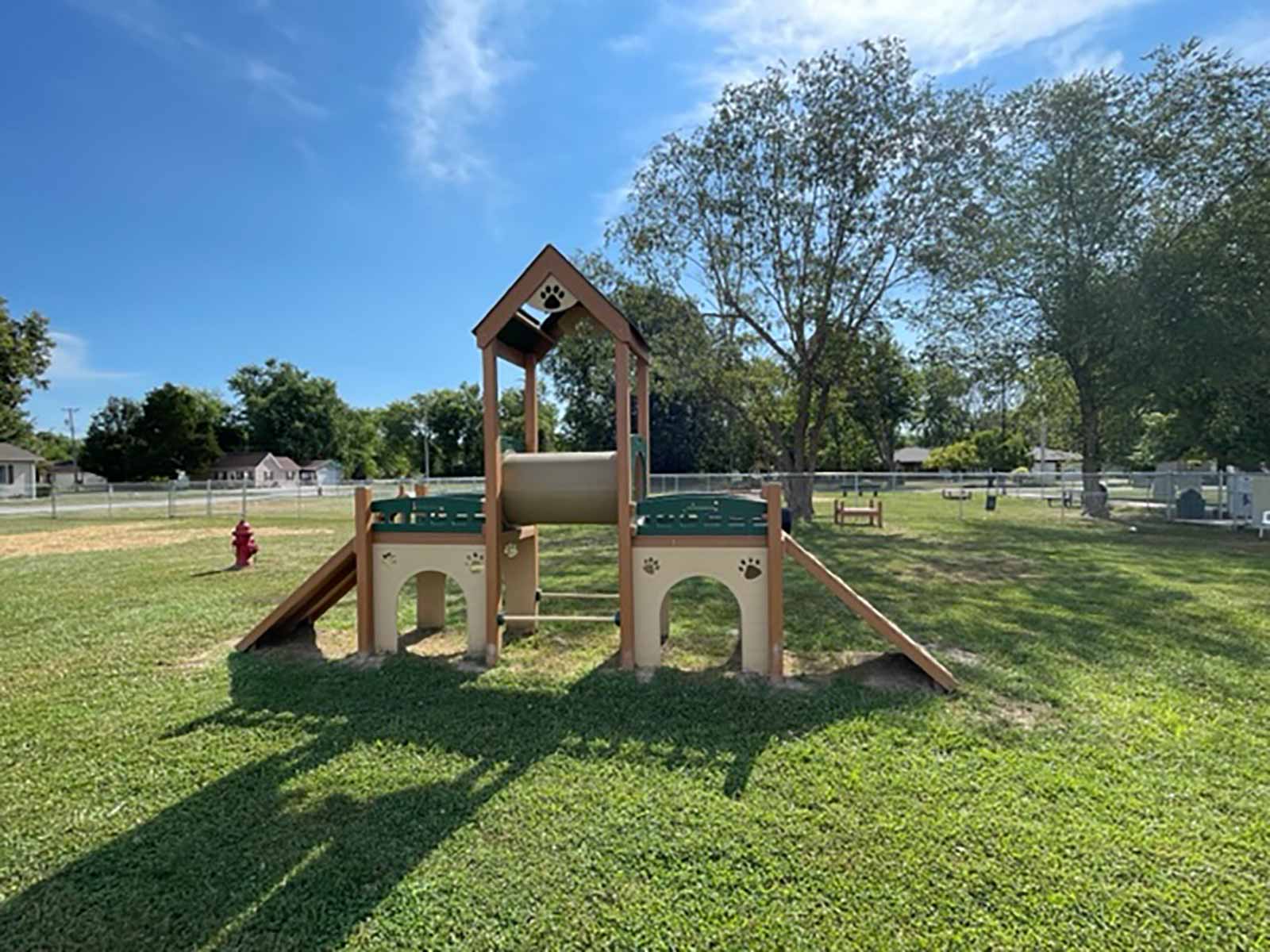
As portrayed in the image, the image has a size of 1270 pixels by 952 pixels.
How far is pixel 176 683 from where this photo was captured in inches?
192

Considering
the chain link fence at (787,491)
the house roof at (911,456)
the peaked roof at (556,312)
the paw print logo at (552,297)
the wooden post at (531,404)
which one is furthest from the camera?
the house roof at (911,456)

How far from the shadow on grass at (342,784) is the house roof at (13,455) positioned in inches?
1919

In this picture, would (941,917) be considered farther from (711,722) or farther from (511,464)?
(511,464)

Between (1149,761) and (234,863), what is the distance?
4.56 meters

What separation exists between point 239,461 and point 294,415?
25.4 feet

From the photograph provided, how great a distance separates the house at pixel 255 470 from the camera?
52688 mm

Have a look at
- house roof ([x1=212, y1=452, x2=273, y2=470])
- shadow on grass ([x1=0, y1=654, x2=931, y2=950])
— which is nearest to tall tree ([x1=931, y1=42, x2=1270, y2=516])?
shadow on grass ([x1=0, y1=654, x2=931, y2=950])

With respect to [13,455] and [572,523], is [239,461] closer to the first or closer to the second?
[13,455]

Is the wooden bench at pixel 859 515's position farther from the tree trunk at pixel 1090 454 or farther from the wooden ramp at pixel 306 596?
the wooden ramp at pixel 306 596

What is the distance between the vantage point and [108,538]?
1523cm

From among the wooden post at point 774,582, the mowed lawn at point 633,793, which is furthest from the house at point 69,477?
the wooden post at point 774,582

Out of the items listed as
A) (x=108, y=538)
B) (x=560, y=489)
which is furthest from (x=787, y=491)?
(x=108, y=538)

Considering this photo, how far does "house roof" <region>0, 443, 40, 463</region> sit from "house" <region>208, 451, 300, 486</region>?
426 inches

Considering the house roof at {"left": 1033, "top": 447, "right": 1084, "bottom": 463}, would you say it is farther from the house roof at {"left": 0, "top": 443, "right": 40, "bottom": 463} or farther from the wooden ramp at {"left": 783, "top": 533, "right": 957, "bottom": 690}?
the house roof at {"left": 0, "top": 443, "right": 40, "bottom": 463}
